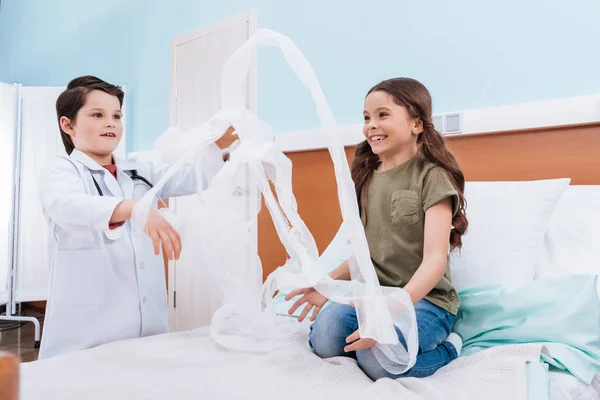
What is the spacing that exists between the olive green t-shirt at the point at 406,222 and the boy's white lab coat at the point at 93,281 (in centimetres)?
46

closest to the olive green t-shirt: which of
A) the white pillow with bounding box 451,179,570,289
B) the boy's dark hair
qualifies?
the white pillow with bounding box 451,179,570,289

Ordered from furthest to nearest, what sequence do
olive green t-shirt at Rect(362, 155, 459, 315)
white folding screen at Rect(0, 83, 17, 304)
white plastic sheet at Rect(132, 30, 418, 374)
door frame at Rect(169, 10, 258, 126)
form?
white folding screen at Rect(0, 83, 17, 304) → door frame at Rect(169, 10, 258, 126) → olive green t-shirt at Rect(362, 155, 459, 315) → white plastic sheet at Rect(132, 30, 418, 374)

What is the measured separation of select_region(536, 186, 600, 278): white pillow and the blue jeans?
38cm

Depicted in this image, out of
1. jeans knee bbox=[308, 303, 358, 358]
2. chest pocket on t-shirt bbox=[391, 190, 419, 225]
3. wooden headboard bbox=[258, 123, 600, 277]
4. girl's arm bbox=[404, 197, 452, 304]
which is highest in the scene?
wooden headboard bbox=[258, 123, 600, 277]

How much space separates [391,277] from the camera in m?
1.20

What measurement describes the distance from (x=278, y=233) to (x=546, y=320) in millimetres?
584

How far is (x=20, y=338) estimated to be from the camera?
2.96 m

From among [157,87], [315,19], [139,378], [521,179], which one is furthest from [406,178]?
[157,87]

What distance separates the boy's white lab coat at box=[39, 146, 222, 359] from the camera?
4.31 feet

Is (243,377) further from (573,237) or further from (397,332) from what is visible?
(573,237)

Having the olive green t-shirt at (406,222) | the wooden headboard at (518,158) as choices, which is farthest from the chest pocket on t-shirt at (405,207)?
the wooden headboard at (518,158)

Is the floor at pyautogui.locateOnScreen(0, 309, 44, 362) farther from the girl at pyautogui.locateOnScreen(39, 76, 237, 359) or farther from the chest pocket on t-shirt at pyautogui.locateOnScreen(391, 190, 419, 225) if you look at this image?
the chest pocket on t-shirt at pyautogui.locateOnScreen(391, 190, 419, 225)

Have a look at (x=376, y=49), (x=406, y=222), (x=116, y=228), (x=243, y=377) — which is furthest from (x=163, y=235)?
(x=376, y=49)

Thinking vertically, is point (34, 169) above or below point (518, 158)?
above
